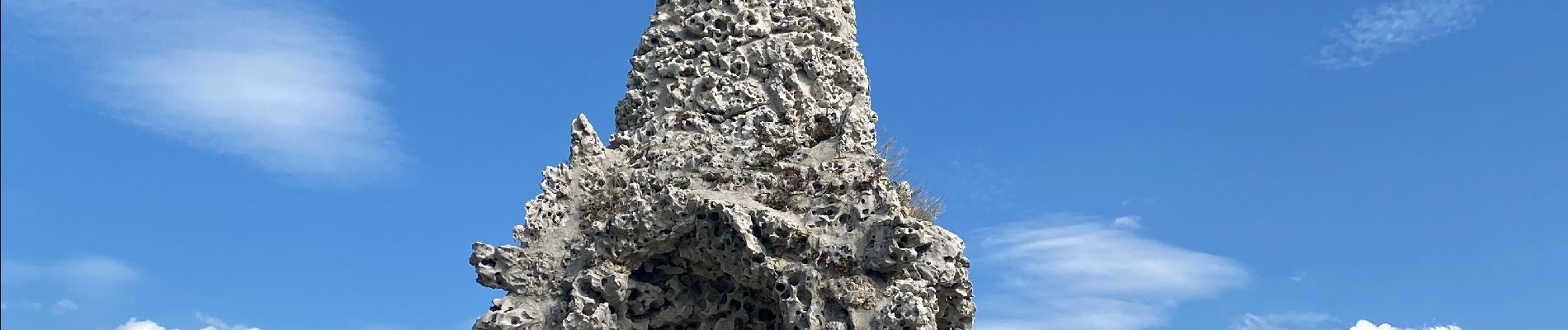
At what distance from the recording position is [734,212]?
1323 centimetres

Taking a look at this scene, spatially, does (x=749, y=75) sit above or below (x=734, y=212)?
above

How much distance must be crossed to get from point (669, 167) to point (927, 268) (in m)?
3.20

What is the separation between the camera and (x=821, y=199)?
13.7m

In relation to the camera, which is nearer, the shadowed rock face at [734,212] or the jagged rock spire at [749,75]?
the shadowed rock face at [734,212]

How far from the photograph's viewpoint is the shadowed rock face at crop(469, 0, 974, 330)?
13.1 metres

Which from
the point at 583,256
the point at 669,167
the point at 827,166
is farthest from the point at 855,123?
the point at 583,256

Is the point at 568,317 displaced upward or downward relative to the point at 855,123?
downward

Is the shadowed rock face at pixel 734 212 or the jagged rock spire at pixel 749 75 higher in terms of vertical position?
the jagged rock spire at pixel 749 75

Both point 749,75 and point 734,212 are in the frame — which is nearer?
point 734,212

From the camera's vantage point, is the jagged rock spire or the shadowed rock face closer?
the shadowed rock face

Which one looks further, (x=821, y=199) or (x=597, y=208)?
(x=597, y=208)

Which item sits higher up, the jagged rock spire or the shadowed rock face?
the jagged rock spire

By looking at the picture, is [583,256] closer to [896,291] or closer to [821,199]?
[821,199]

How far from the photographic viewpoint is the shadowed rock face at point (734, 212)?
13.1 metres
